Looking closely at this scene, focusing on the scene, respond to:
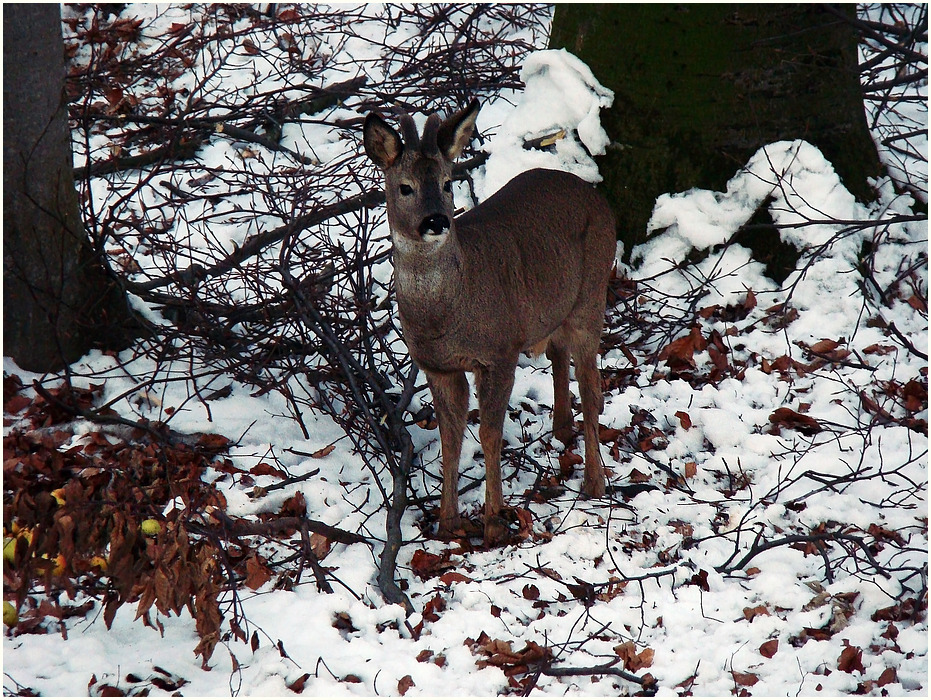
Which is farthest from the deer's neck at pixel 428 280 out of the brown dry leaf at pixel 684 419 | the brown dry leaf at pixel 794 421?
the brown dry leaf at pixel 794 421

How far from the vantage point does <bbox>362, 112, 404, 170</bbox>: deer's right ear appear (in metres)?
3.93

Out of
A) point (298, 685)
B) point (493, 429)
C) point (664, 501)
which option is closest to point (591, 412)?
point (664, 501)

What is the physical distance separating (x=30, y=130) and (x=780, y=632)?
4.40 metres

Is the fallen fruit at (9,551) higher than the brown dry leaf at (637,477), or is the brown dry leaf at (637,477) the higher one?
the brown dry leaf at (637,477)

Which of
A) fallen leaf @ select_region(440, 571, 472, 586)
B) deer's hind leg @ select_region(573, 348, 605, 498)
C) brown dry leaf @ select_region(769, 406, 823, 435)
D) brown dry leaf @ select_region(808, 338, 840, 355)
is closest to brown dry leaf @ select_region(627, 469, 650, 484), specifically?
deer's hind leg @ select_region(573, 348, 605, 498)

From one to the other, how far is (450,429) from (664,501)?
1.18 m

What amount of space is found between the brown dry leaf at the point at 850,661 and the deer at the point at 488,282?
1586 millimetres

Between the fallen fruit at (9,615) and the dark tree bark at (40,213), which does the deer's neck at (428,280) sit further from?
the fallen fruit at (9,615)

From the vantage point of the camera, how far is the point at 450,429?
4.52 metres

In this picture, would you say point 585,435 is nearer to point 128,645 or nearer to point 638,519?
point 638,519

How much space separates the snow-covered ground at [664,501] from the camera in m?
3.47

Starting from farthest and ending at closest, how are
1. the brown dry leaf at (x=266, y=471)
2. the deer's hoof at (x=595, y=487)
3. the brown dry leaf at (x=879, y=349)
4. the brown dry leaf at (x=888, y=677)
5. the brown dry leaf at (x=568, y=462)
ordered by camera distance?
1. the brown dry leaf at (x=879, y=349)
2. the brown dry leaf at (x=568, y=462)
3. the deer's hoof at (x=595, y=487)
4. the brown dry leaf at (x=266, y=471)
5. the brown dry leaf at (x=888, y=677)

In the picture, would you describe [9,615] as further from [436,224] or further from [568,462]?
[568,462]

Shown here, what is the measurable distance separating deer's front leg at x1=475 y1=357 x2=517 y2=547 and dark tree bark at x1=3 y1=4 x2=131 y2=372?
7.35 ft
